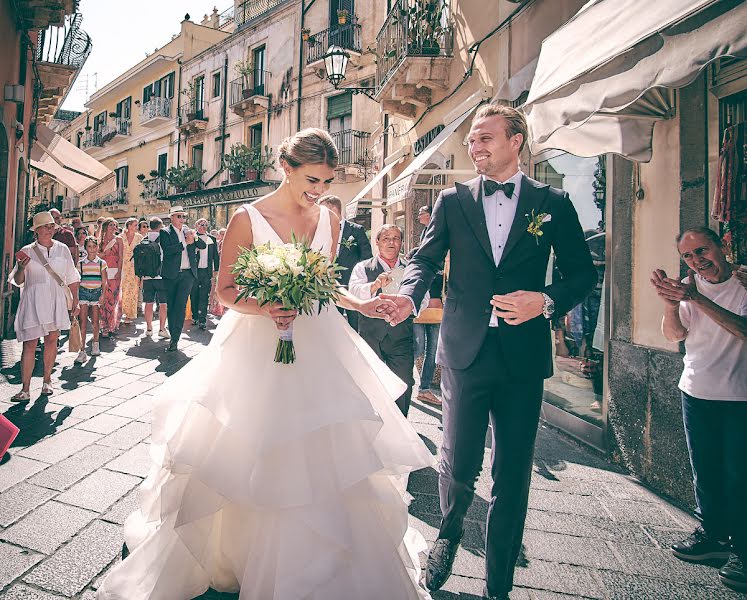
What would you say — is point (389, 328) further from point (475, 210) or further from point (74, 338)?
point (74, 338)

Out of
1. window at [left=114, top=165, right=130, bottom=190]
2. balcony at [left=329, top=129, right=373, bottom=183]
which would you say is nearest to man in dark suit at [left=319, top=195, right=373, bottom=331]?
balcony at [left=329, top=129, right=373, bottom=183]

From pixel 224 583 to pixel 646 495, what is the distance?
292 centimetres

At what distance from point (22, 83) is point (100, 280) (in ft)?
19.9

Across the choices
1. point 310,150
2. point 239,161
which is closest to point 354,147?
point 239,161

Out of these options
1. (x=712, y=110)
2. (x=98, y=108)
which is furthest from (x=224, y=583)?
(x=98, y=108)

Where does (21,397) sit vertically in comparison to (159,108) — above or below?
below

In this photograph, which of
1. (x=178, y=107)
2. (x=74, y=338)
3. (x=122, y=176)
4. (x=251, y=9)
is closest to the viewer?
(x=74, y=338)

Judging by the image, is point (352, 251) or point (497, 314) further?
point (352, 251)

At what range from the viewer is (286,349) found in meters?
2.31

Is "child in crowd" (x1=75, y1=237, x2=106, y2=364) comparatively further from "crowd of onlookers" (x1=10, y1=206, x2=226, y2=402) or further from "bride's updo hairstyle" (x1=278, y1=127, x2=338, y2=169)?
"bride's updo hairstyle" (x1=278, y1=127, x2=338, y2=169)

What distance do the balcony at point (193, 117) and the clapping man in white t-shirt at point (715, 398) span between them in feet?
86.8

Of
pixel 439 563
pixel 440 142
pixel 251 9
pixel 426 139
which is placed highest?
pixel 251 9

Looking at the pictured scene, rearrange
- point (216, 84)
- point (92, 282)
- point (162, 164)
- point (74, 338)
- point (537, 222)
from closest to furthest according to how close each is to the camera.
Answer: point (537, 222) < point (74, 338) < point (92, 282) < point (216, 84) < point (162, 164)

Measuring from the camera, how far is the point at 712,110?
365 centimetres
